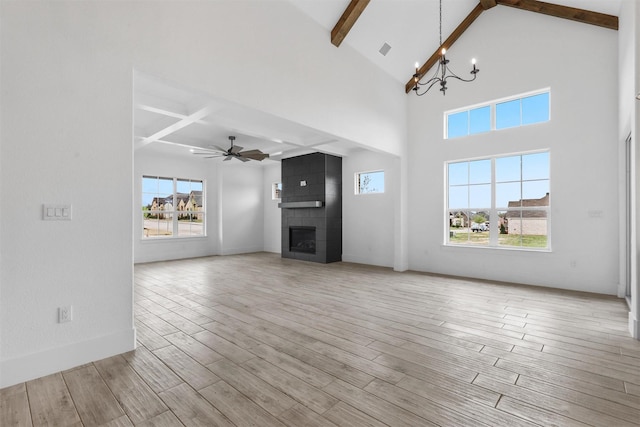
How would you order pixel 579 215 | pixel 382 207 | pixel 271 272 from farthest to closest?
1. pixel 382 207
2. pixel 271 272
3. pixel 579 215

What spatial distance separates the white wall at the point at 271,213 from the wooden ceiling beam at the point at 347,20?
539cm

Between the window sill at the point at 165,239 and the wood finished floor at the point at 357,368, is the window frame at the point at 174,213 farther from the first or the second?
the wood finished floor at the point at 357,368

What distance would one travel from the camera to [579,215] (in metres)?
4.67

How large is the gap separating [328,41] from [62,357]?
4.90 meters

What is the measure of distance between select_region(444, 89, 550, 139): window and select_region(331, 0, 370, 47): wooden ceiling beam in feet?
9.10

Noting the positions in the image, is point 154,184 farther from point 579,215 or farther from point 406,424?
point 579,215

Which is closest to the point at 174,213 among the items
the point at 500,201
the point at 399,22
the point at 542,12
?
the point at 399,22

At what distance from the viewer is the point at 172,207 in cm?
835

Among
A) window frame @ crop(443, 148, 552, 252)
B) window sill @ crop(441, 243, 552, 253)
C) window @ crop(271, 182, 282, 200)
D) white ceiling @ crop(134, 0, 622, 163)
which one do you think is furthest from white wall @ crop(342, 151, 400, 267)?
window @ crop(271, 182, 282, 200)

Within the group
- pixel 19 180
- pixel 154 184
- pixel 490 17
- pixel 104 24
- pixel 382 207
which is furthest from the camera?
pixel 154 184

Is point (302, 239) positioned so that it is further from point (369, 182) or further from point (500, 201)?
point (500, 201)

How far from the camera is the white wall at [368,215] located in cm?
704

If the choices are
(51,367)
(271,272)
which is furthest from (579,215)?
(51,367)

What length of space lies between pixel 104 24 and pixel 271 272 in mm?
4837
